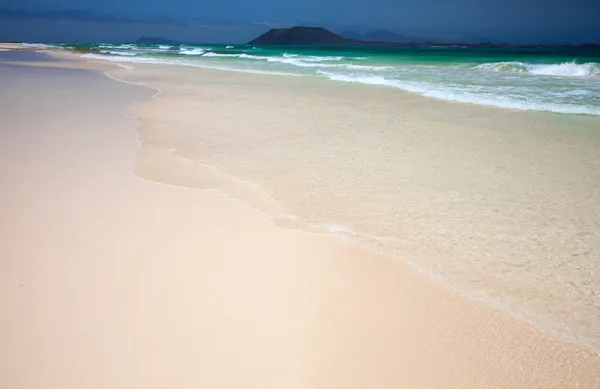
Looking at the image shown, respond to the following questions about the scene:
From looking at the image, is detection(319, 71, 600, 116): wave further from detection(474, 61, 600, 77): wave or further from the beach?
detection(474, 61, 600, 77): wave

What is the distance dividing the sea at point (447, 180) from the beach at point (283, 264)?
0.03 m

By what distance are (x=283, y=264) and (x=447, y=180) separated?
2.45 m

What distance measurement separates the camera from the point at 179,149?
5.69 m

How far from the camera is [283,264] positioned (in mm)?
2834

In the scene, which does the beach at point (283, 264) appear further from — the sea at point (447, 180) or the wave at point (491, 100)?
the wave at point (491, 100)

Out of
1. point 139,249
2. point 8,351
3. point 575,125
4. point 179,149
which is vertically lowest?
point 8,351

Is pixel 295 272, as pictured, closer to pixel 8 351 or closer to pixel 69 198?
pixel 8 351

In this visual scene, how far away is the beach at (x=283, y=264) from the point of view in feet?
6.41

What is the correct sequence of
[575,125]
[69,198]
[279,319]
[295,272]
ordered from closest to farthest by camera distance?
[279,319] < [295,272] < [69,198] < [575,125]

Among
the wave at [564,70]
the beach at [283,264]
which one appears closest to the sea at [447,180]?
the beach at [283,264]

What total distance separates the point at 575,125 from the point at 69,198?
8329 mm

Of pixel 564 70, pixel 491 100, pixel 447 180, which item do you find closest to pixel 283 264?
pixel 447 180

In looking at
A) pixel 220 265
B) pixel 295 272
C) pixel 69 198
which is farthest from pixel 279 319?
pixel 69 198

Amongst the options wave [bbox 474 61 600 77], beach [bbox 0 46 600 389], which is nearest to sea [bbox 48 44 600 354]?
beach [bbox 0 46 600 389]
